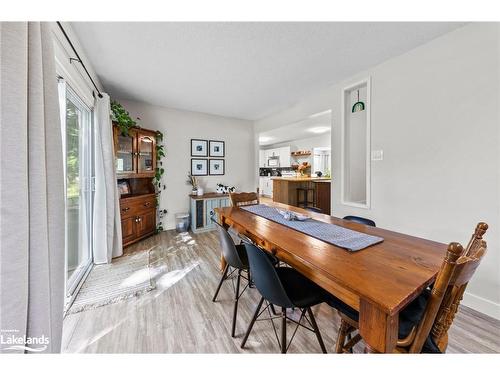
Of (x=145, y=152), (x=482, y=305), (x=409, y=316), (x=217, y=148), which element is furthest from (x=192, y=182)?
(x=482, y=305)

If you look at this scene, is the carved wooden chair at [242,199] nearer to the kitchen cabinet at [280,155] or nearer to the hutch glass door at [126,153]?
the hutch glass door at [126,153]

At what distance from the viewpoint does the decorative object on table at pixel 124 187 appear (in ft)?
10.2

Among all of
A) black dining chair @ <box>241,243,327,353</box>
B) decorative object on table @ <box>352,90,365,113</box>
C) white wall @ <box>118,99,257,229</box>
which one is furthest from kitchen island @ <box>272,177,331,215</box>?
black dining chair @ <box>241,243,327,353</box>

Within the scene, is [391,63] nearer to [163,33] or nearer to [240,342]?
[163,33]

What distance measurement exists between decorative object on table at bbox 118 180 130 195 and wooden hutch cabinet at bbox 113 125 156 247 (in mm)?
17

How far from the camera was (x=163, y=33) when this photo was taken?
1.73 meters

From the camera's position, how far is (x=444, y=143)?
1.82 meters

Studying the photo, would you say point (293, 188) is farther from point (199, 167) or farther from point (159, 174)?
point (159, 174)

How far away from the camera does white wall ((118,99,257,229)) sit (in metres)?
3.69

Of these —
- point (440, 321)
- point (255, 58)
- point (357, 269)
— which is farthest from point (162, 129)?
point (440, 321)

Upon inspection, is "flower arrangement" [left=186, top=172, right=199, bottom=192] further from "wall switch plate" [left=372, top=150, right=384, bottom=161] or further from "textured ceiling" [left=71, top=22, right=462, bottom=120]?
"wall switch plate" [left=372, top=150, right=384, bottom=161]

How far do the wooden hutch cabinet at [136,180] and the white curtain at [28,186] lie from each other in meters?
2.07

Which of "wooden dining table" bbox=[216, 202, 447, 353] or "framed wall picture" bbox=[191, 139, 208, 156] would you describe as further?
"framed wall picture" bbox=[191, 139, 208, 156]
